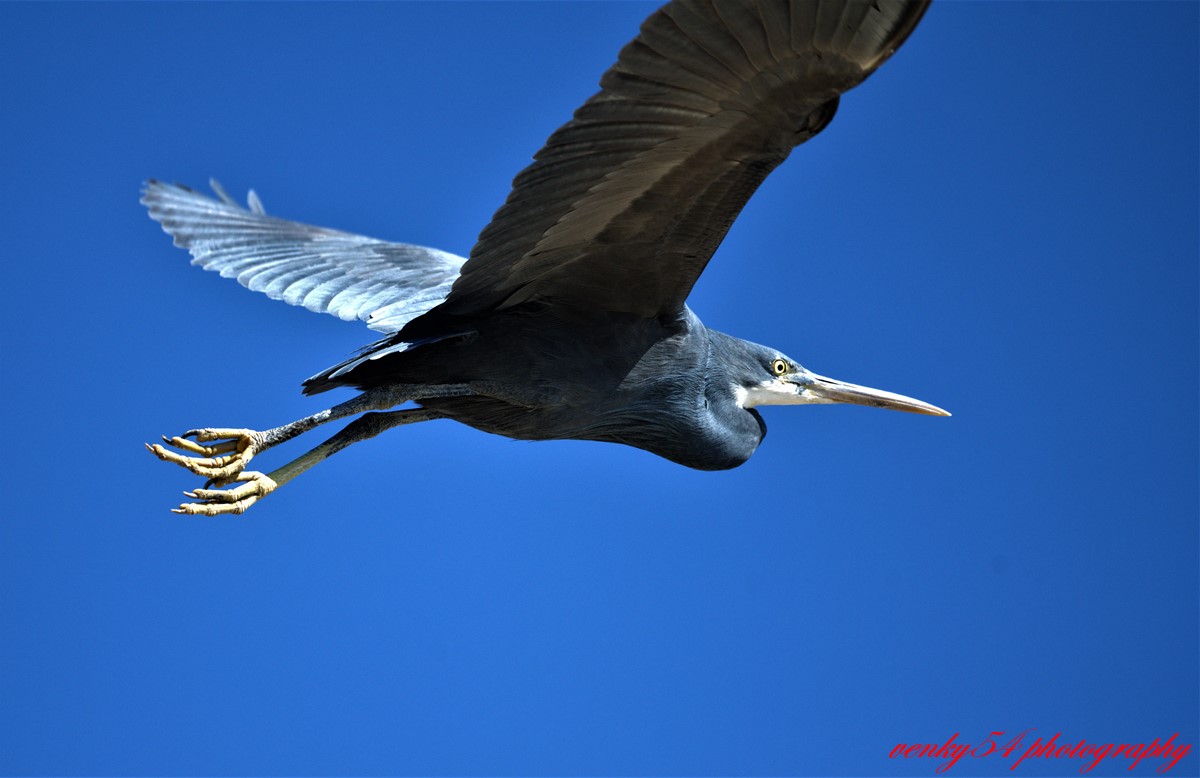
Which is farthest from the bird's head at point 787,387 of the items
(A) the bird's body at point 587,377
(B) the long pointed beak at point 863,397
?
(A) the bird's body at point 587,377

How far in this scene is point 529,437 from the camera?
5242mm

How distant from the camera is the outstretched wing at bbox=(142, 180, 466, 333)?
5562 millimetres

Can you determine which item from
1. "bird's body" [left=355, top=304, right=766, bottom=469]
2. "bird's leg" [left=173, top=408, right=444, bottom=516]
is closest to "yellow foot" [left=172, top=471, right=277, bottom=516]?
"bird's leg" [left=173, top=408, right=444, bottom=516]

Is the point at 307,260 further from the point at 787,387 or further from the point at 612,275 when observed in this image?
the point at 787,387

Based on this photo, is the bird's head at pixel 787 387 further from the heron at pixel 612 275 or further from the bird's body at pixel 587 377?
the bird's body at pixel 587 377

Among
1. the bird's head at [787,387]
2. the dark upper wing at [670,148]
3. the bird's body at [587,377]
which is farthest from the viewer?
the bird's head at [787,387]

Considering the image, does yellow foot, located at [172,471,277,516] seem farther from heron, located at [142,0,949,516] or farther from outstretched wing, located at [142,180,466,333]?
outstretched wing, located at [142,180,466,333]

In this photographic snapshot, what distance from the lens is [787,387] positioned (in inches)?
229

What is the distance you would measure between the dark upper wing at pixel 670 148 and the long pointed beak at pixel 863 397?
137 cm

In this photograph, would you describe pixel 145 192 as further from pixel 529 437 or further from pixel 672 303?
pixel 672 303

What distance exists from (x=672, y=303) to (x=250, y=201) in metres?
3.15

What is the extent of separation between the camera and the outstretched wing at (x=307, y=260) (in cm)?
556

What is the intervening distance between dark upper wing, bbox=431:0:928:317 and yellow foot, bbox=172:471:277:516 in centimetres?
92

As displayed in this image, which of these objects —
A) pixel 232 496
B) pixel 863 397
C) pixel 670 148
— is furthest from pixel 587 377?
pixel 863 397
